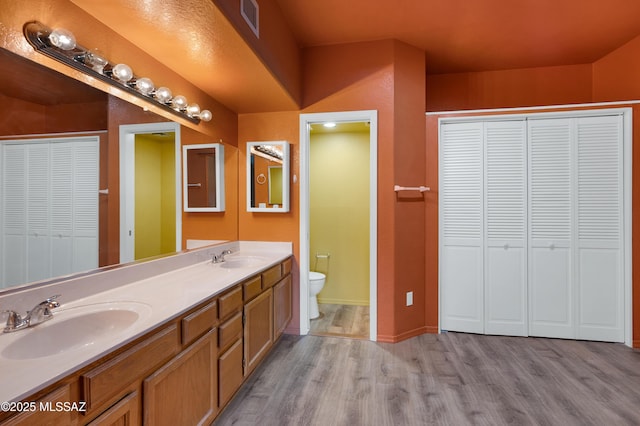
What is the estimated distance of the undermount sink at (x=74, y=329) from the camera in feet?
3.30

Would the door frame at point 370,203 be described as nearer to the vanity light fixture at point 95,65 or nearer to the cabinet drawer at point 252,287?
the cabinet drawer at point 252,287

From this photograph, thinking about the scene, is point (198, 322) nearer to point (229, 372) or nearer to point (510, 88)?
point (229, 372)

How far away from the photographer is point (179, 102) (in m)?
2.04

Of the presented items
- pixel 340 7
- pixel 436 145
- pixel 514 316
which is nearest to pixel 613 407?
pixel 514 316

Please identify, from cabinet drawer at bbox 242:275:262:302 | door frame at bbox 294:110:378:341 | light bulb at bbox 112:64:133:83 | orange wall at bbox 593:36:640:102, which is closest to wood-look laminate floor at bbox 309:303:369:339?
door frame at bbox 294:110:378:341

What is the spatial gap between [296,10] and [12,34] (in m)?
1.77

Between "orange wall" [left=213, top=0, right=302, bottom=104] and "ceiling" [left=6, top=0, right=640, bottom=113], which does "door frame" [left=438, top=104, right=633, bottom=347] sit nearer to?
"ceiling" [left=6, top=0, right=640, bottom=113]

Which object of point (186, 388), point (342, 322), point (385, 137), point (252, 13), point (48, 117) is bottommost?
point (342, 322)

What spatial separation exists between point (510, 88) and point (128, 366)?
13.3ft

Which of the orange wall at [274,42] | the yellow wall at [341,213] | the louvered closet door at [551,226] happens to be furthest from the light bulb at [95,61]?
the louvered closet door at [551,226]

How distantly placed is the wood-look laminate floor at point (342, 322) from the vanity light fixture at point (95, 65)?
2.35 m

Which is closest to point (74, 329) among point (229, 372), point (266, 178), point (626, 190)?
point (229, 372)

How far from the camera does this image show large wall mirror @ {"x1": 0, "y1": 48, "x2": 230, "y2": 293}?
3.82ft

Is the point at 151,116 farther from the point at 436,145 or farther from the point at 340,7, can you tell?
the point at 436,145
